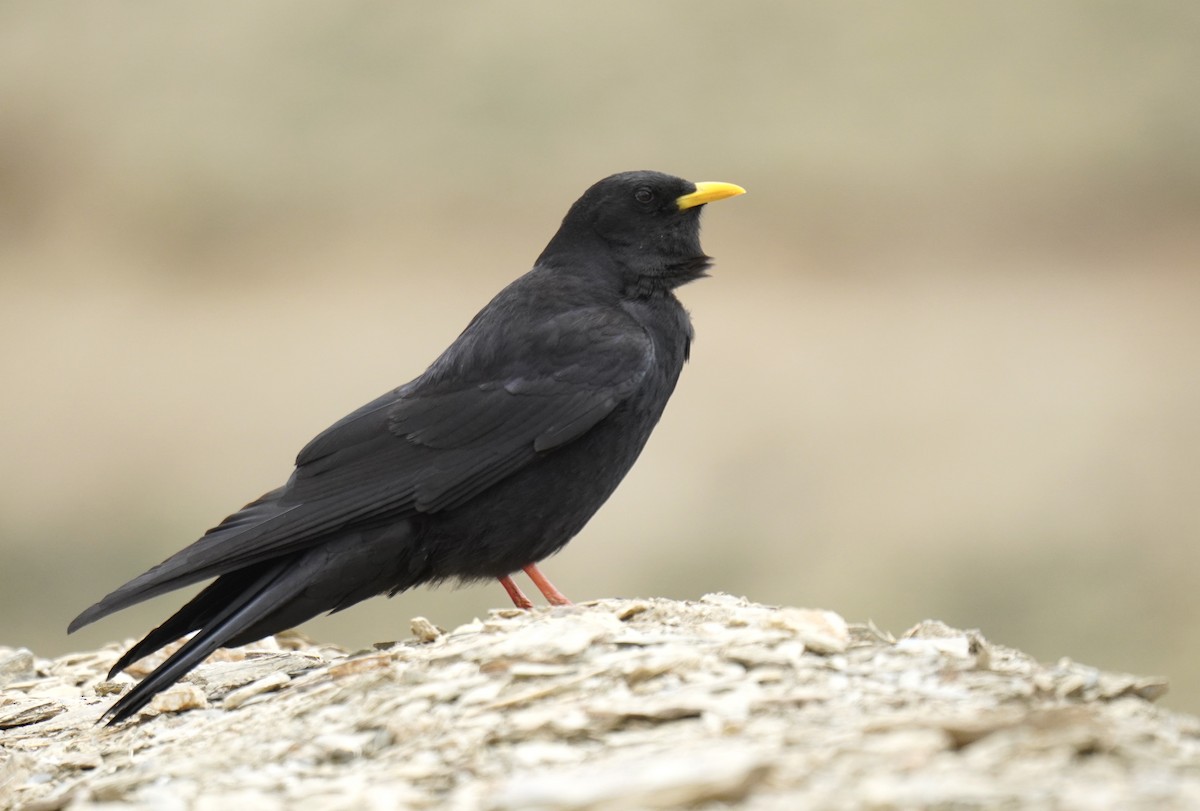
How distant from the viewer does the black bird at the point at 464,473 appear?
5.00 meters

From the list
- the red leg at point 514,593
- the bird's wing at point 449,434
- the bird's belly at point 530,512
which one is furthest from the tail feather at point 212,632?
the red leg at point 514,593

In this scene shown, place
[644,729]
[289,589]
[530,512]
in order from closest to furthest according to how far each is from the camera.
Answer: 1. [644,729]
2. [289,589]
3. [530,512]

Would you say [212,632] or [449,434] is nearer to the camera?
[212,632]

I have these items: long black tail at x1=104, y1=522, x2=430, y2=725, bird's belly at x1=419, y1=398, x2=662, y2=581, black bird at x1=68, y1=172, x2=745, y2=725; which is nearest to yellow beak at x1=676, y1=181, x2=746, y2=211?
black bird at x1=68, y1=172, x2=745, y2=725

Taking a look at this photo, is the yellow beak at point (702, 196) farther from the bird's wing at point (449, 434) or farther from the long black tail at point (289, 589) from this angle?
the long black tail at point (289, 589)

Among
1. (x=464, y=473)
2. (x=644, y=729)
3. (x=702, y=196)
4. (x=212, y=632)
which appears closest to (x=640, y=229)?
(x=702, y=196)

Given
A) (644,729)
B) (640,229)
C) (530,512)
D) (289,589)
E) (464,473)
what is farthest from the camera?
(640,229)

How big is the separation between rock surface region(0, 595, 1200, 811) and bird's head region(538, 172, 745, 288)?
1.69m

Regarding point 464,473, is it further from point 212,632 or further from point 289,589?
point 212,632

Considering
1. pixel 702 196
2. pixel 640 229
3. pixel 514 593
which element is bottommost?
pixel 514 593

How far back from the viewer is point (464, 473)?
17.7ft

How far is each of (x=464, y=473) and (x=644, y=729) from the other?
1816 mm

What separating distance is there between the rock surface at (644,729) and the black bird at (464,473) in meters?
0.30

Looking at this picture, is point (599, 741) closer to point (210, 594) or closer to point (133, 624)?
point (210, 594)
